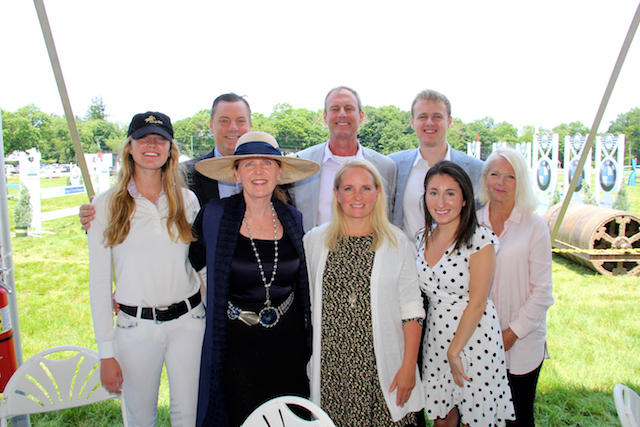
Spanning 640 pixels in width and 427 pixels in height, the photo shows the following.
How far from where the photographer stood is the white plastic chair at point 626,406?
1339 millimetres

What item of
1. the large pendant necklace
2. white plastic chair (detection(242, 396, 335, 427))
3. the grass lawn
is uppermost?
the large pendant necklace

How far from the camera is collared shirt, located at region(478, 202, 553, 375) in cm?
215

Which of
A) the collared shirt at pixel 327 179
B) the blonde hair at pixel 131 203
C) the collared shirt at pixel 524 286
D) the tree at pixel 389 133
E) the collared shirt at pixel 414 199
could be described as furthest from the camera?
the tree at pixel 389 133

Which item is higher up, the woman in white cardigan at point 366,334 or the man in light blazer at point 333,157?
the man in light blazer at point 333,157

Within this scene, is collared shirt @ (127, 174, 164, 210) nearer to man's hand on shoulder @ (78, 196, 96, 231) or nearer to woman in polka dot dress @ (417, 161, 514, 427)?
man's hand on shoulder @ (78, 196, 96, 231)

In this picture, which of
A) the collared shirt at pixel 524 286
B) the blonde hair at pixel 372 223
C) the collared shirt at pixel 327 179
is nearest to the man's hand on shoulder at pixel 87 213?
the blonde hair at pixel 372 223

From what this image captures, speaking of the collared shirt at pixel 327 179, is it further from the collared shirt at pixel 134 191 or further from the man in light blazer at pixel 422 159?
the collared shirt at pixel 134 191

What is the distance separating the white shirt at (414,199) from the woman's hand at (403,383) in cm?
110

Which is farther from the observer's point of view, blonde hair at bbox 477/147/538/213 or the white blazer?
blonde hair at bbox 477/147/538/213

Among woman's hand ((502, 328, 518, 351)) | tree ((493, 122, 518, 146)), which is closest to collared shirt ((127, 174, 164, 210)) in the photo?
woman's hand ((502, 328, 518, 351))

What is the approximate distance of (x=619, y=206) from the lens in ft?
33.0

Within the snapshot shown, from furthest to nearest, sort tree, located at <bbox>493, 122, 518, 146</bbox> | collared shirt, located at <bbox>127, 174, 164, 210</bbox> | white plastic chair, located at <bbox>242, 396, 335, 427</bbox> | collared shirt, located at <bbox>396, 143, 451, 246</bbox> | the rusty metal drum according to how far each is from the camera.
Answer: tree, located at <bbox>493, 122, 518, 146</bbox> → the rusty metal drum → collared shirt, located at <bbox>396, 143, 451, 246</bbox> → collared shirt, located at <bbox>127, 174, 164, 210</bbox> → white plastic chair, located at <bbox>242, 396, 335, 427</bbox>

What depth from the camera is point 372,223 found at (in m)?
1.95

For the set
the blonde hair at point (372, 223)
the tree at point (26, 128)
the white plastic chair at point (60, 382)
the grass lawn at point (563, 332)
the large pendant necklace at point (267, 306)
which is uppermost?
the tree at point (26, 128)
